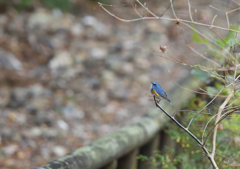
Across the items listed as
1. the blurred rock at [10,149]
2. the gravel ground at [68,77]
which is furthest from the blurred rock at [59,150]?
the blurred rock at [10,149]

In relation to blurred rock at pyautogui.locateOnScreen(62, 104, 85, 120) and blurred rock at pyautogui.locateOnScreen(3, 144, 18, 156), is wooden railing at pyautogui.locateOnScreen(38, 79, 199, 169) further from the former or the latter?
blurred rock at pyautogui.locateOnScreen(62, 104, 85, 120)

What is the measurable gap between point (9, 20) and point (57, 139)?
282cm

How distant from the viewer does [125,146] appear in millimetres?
2719

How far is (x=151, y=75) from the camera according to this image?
22.7ft

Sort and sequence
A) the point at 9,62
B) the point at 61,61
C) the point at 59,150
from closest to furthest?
the point at 59,150
the point at 9,62
the point at 61,61

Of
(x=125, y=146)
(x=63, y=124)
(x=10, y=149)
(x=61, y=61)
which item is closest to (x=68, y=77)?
(x=61, y=61)

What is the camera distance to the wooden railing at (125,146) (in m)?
2.18

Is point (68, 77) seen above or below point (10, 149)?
above

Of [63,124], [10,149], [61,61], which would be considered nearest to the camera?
[10,149]

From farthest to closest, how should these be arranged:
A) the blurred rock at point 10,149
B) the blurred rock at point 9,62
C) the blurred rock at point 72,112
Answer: the blurred rock at point 9,62
the blurred rock at point 72,112
the blurred rock at point 10,149

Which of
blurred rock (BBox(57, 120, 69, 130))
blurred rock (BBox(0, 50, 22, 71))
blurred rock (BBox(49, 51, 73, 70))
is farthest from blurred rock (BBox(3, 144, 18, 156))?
blurred rock (BBox(49, 51, 73, 70))

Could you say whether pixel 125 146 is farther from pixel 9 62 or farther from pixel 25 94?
pixel 9 62

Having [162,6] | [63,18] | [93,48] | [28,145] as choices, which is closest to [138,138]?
[28,145]

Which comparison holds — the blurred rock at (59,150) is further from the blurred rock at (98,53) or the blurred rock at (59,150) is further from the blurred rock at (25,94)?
the blurred rock at (98,53)
